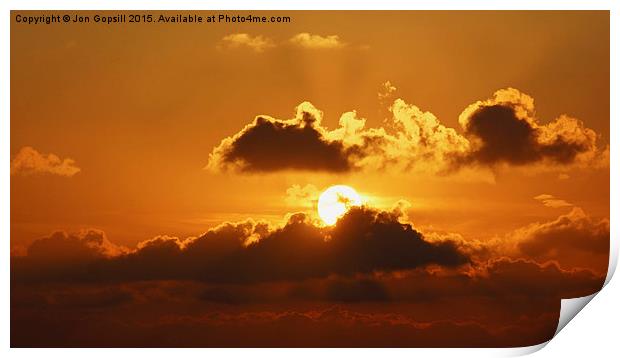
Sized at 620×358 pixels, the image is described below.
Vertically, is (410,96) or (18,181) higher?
(410,96)

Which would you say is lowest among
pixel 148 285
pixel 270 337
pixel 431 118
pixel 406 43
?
pixel 270 337

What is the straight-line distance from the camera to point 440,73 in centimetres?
509

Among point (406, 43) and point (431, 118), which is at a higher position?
point (406, 43)

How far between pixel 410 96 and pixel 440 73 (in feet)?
0.75

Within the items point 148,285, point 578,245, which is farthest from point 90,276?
point 578,245

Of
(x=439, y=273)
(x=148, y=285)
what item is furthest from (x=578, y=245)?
(x=148, y=285)

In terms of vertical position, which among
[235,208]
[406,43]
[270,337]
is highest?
[406,43]

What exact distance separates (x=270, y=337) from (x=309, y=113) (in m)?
1.36

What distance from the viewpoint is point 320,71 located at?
16.6 feet

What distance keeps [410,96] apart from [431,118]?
0.18 metres

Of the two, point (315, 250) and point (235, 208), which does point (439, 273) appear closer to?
point (315, 250)

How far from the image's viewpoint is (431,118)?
5.10 meters

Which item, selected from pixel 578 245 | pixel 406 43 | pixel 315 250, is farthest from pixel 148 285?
pixel 578 245

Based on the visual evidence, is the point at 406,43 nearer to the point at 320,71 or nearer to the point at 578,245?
the point at 320,71
